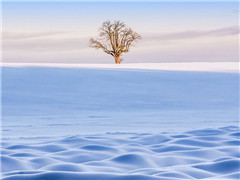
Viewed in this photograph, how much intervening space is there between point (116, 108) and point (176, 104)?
1.21 metres

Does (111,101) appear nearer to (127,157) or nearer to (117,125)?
(117,125)

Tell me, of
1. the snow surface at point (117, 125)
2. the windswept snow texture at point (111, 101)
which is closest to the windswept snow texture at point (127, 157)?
the snow surface at point (117, 125)

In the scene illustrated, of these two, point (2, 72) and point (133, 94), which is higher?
point (2, 72)

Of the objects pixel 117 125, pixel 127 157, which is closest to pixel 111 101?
pixel 117 125

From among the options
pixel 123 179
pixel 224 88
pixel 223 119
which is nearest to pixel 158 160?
pixel 123 179

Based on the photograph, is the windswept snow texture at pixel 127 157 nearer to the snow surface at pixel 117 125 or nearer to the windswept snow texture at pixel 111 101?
the snow surface at pixel 117 125

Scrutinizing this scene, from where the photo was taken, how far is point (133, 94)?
8.82m

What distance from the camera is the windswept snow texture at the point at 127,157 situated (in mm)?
2482

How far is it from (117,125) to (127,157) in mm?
2145

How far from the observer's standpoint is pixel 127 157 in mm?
3146

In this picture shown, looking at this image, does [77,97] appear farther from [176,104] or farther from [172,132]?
[172,132]

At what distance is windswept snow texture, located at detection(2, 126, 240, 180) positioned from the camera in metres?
2.48

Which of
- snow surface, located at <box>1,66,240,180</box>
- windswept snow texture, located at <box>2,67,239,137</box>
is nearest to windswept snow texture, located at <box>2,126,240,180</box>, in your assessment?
snow surface, located at <box>1,66,240,180</box>

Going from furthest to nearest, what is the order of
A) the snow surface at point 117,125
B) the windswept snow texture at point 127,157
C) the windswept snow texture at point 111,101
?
1. the windswept snow texture at point 111,101
2. the snow surface at point 117,125
3. the windswept snow texture at point 127,157
